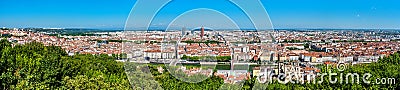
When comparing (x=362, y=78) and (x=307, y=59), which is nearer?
(x=362, y=78)

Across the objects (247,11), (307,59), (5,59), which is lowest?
(307,59)

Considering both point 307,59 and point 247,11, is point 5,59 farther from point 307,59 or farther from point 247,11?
point 307,59

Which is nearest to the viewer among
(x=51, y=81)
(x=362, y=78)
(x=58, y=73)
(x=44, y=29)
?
(x=51, y=81)

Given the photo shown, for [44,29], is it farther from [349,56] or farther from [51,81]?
[51,81]

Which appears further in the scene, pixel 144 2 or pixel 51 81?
pixel 51 81

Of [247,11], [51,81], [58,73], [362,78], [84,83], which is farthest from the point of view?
[362,78]

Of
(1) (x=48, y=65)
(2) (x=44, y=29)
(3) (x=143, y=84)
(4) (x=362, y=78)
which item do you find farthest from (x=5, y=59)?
(2) (x=44, y=29)

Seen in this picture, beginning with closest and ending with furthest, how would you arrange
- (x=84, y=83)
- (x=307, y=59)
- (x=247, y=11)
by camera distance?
(x=247, y=11), (x=84, y=83), (x=307, y=59)

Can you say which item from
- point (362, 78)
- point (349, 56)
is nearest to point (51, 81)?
point (362, 78)

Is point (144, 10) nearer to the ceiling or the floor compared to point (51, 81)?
nearer to the ceiling
